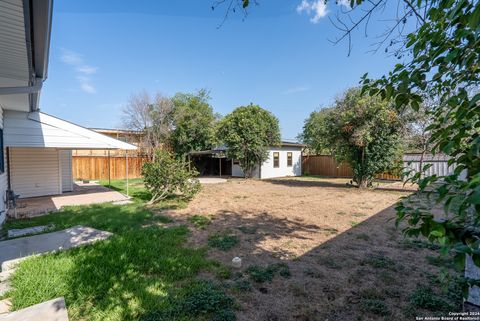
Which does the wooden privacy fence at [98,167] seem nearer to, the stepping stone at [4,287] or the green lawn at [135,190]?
the green lawn at [135,190]

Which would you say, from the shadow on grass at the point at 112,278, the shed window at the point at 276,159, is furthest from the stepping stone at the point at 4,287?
the shed window at the point at 276,159

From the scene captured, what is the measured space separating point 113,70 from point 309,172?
16.6 metres

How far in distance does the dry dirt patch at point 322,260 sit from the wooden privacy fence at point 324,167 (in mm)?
11950

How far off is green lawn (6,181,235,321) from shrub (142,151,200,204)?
12.3ft

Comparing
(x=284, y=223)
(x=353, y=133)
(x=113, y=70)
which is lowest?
(x=284, y=223)

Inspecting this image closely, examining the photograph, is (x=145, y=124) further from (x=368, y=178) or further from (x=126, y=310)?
(x=126, y=310)

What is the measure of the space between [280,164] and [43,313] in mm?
17970

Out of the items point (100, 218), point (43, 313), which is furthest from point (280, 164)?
point (43, 313)

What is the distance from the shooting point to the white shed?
1842cm

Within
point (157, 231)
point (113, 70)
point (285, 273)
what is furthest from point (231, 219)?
point (113, 70)

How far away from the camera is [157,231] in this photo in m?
5.12

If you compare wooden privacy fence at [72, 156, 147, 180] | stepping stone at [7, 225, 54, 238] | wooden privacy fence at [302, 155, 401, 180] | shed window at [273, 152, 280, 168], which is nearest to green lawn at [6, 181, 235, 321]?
stepping stone at [7, 225, 54, 238]

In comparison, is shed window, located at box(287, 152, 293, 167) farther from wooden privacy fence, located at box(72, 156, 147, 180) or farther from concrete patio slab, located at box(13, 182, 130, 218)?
concrete patio slab, located at box(13, 182, 130, 218)

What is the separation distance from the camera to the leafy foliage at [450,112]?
2.66ft
